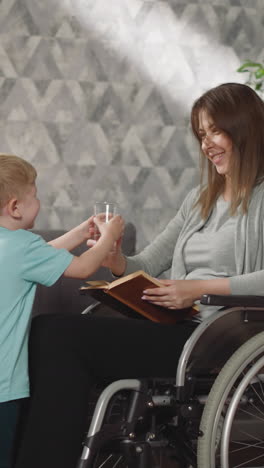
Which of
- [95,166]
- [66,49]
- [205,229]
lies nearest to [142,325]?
[205,229]

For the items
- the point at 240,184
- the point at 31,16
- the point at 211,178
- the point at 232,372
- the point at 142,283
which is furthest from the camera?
the point at 31,16

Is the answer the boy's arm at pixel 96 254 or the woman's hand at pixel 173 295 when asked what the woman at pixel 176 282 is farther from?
the boy's arm at pixel 96 254

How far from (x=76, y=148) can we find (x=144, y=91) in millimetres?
363

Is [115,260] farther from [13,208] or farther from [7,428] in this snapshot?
[7,428]

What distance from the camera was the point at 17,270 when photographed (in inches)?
61.2

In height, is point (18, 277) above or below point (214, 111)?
below

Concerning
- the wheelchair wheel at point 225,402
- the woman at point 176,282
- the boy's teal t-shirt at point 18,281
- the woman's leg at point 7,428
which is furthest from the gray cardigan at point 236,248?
the woman's leg at point 7,428

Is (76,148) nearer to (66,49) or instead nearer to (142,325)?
(66,49)

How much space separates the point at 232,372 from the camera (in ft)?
4.96

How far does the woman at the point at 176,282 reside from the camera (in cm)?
145

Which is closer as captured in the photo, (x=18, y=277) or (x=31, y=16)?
(x=18, y=277)

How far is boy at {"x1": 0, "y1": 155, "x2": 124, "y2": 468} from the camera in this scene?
1.50 metres

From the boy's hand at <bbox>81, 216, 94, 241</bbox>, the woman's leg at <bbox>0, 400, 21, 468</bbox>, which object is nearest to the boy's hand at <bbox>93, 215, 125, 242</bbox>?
the boy's hand at <bbox>81, 216, 94, 241</bbox>

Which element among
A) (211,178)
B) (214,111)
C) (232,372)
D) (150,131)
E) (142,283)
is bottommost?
(232,372)
